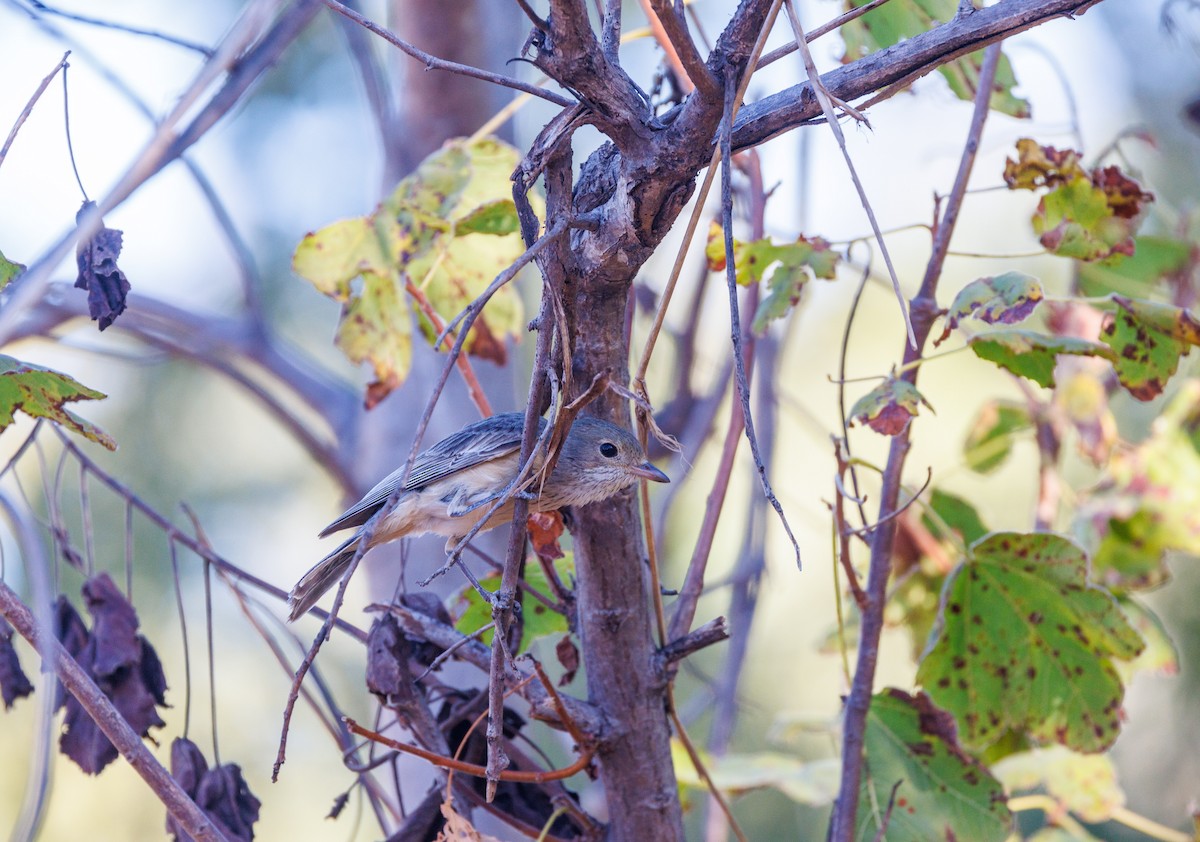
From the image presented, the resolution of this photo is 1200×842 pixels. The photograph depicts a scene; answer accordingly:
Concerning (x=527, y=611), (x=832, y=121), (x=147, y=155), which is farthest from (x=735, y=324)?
(x=527, y=611)

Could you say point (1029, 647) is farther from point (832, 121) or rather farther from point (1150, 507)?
point (832, 121)

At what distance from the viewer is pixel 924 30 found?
2227 mm

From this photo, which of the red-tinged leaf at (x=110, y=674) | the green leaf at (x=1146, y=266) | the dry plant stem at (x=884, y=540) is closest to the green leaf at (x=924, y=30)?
the dry plant stem at (x=884, y=540)

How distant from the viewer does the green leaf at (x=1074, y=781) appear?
269 cm

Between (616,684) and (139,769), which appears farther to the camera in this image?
(616,684)

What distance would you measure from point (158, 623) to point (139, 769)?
6359mm

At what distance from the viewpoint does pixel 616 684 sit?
73.6 inches

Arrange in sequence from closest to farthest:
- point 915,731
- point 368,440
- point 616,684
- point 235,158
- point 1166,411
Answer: point 616,684
point 915,731
point 1166,411
point 368,440
point 235,158

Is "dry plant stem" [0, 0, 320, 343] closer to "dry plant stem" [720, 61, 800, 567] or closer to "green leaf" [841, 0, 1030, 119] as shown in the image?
"dry plant stem" [720, 61, 800, 567]

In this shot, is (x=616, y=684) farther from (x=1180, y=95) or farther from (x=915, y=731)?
(x=1180, y=95)

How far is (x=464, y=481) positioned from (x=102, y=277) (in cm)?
119

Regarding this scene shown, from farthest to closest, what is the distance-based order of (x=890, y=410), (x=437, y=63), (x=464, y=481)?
(x=464, y=481) → (x=890, y=410) → (x=437, y=63)

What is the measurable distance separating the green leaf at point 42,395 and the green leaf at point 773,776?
61.6 inches

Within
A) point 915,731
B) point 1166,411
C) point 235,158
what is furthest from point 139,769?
point 235,158
